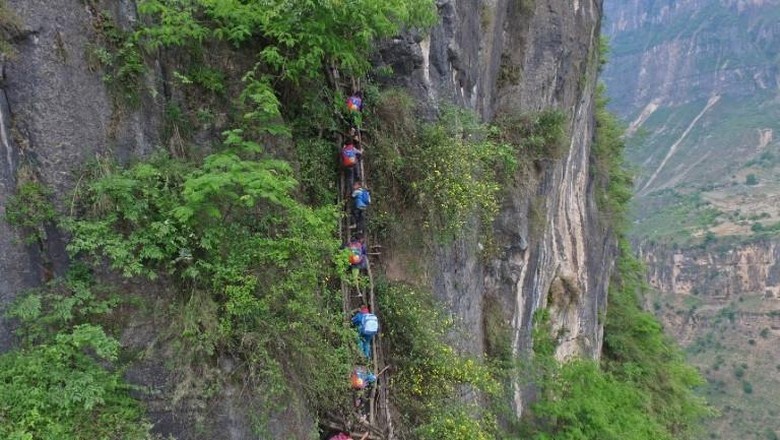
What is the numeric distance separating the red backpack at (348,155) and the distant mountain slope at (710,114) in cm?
1960

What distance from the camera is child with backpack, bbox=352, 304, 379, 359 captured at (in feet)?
17.8

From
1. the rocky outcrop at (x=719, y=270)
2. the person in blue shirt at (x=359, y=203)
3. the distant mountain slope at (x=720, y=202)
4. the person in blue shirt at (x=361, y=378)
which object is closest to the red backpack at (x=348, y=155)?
the person in blue shirt at (x=359, y=203)

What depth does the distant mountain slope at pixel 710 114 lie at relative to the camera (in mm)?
88312

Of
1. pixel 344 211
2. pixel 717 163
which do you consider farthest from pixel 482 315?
pixel 717 163

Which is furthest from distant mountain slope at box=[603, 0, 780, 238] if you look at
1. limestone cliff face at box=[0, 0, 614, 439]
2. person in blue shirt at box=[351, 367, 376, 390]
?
person in blue shirt at box=[351, 367, 376, 390]

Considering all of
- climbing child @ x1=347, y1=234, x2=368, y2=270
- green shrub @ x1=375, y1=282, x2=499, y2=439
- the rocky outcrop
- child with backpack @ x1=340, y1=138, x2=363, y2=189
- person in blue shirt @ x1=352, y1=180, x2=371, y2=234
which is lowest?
the rocky outcrop

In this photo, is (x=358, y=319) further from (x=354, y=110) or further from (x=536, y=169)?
(x=536, y=169)

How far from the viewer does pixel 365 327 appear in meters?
5.41

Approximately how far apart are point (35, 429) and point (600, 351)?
618 inches

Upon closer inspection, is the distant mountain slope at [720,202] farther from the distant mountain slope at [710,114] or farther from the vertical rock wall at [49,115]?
the vertical rock wall at [49,115]

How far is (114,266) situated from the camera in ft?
12.7

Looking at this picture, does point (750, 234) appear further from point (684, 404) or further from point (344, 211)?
point (344, 211)

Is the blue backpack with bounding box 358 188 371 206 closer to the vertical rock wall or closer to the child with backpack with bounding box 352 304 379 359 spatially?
the child with backpack with bounding box 352 304 379 359

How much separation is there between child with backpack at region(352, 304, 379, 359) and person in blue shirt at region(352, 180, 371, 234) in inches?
39.8
